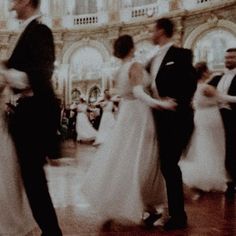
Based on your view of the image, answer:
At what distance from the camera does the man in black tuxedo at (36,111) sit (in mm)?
2514

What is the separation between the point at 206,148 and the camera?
220 inches

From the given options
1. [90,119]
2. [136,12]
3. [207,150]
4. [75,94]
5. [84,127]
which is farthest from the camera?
[75,94]

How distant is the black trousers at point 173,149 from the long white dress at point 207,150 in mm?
1776

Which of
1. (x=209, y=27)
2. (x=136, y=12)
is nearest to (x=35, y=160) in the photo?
(x=209, y=27)

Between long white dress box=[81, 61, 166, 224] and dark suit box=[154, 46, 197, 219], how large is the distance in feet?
0.49

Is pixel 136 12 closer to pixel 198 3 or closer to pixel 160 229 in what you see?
pixel 198 3

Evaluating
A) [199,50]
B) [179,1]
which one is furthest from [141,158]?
[179,1]

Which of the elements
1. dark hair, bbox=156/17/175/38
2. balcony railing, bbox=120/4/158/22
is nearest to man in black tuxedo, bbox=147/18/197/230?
dark hair, bbox=156/17/175/38

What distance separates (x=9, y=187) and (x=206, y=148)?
3.33 metres

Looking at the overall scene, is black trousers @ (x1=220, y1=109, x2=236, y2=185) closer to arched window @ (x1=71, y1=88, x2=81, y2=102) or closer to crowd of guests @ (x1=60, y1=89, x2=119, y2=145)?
crowd of guests @ (x1=60, y1=89, x2=119, y2=145)

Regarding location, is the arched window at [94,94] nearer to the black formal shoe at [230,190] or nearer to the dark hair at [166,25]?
the black formal shoe at [230,190]

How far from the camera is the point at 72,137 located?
1677 cm

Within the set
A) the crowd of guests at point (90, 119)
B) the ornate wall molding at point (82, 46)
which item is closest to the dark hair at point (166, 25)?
the crowd of guests at point (90, 119)

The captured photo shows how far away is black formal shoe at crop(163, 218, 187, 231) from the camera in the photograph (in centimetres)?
350
